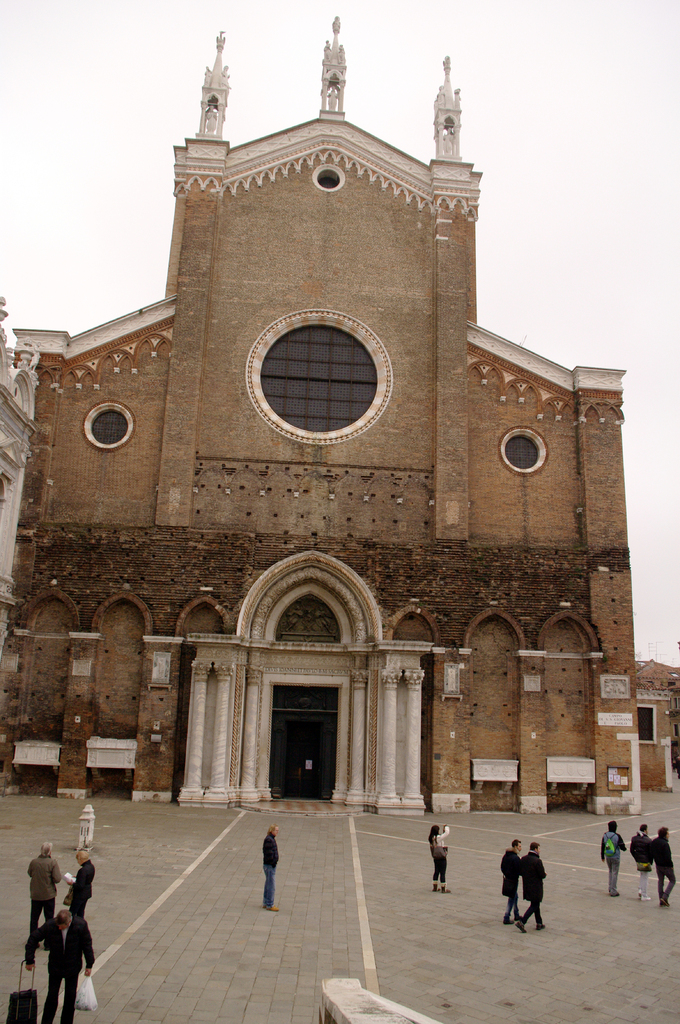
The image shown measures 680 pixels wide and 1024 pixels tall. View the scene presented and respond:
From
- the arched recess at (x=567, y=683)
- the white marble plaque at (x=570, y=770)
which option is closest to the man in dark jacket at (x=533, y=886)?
the white marble plaque at (x=570, y=770)

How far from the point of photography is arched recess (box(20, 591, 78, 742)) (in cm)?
1956

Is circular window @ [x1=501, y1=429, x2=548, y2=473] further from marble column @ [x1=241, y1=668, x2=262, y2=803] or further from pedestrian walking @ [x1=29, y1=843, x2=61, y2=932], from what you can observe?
pedestrian walking @ [x1=29, y1=843, x2=61, y2=932]

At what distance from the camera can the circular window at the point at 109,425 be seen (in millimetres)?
21422

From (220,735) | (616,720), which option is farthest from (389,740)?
(616,720)

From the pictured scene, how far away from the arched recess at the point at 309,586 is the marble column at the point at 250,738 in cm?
109

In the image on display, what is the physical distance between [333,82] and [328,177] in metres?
3.98

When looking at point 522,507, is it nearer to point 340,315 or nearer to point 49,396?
point 340,315

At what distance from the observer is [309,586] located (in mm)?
20938

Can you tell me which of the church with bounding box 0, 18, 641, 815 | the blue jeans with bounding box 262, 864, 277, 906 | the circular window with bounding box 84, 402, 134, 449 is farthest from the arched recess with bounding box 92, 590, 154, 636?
the blue jeans with bounding box 262, 864, 277, 906

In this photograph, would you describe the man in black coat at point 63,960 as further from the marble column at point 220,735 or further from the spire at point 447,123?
the spire at point 447,123

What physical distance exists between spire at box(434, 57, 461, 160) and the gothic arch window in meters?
13.8

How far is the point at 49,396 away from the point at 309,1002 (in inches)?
690

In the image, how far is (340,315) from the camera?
22.7m

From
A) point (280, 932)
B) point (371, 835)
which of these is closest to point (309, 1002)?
point (280, 932)
